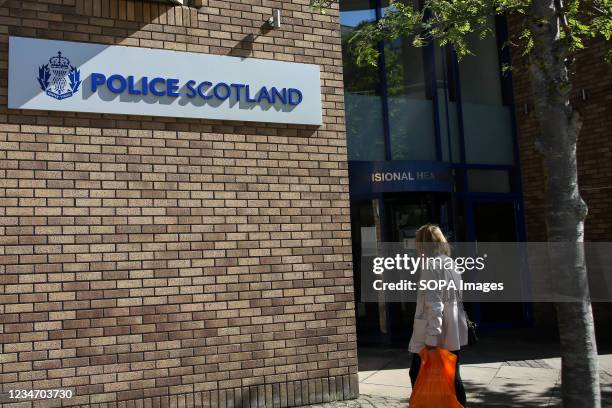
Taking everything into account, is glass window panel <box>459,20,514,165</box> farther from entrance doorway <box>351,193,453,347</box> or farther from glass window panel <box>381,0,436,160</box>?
entrance doorway <box>351,193,453,347</box>

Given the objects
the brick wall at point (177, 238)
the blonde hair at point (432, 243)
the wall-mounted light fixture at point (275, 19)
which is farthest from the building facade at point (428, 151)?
the blonde hair at point (432, 243)

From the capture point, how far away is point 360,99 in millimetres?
9406

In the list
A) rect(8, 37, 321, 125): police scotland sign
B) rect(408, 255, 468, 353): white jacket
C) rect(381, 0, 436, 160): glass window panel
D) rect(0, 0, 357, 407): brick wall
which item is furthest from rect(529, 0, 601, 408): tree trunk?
rect(381, 0, 436, 160): glass window panel

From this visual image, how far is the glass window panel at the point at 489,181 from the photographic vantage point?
1034 cm

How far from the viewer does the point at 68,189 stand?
495 centimetres

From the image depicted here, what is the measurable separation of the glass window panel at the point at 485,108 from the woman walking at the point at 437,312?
5.66 metres

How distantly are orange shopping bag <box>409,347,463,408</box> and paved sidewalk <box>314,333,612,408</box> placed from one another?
119 cm

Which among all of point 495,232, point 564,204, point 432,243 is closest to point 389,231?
point 495,232

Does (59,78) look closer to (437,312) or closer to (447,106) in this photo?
(437,312)

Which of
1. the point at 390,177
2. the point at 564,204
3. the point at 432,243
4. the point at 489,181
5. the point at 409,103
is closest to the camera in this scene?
the point at 564,204

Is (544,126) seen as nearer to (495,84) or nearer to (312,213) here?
(312,213)

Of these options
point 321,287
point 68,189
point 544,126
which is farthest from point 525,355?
point 68,189

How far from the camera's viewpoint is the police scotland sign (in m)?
4.94

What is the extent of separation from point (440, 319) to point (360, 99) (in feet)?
17.6
